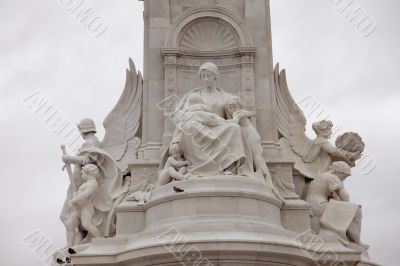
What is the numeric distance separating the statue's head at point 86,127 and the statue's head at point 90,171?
1.55 meters

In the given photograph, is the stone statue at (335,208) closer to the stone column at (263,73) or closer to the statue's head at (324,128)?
the statue's head at (324,128)

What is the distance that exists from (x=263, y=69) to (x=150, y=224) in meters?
5.56

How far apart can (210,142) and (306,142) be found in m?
3.93

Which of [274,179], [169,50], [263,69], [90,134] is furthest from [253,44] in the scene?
[90,134]

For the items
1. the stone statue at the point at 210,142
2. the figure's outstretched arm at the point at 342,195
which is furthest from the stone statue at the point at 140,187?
the figure's outstretched arm at the point at 342,195

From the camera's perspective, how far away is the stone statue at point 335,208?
15.9 m

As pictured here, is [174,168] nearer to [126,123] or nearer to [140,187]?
[140,187]

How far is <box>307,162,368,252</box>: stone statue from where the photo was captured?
627 inches

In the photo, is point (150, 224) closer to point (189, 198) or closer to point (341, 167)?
point (189, 198)

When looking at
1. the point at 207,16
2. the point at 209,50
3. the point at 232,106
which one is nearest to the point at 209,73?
the point at 232,106

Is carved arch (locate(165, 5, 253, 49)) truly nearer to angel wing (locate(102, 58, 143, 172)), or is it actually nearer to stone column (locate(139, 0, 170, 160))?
stone column (locate(139, 0, 170, 160))

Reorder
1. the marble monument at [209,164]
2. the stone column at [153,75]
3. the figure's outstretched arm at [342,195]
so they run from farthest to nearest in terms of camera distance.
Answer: the stone column at [153,75]
the figure's outstretched arm at [342,195]
the marble monument at [209,164]

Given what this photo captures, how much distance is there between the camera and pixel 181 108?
16.2 m

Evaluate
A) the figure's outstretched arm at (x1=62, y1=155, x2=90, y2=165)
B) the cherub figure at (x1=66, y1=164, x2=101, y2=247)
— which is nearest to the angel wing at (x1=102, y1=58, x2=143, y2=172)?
the figure's outstretched arm at (x1=62, y1=155, x2=90, y2=165)
